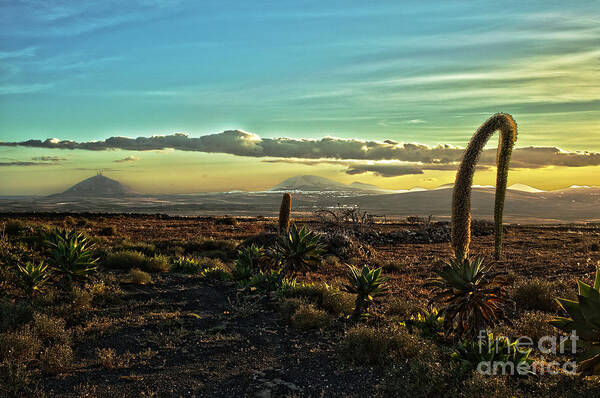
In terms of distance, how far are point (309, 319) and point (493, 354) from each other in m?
3.51

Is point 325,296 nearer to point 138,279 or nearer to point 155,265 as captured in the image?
point 138,279

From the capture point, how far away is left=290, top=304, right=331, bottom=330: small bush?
7.59m

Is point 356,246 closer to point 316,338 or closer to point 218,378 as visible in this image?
point 316,338

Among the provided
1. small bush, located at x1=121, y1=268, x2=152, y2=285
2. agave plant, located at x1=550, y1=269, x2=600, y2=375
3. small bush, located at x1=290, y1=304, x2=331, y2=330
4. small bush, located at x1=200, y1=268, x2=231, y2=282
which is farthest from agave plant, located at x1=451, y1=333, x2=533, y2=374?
small bush, located at x1=121, y1=268, x2=152, y2=285

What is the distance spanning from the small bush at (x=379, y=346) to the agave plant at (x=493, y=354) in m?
0.59

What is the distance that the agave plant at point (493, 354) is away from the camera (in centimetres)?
506

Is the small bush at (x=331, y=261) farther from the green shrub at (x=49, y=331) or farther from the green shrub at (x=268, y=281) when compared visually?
the green shrub at (x=49, y=331)

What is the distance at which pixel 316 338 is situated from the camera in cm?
718

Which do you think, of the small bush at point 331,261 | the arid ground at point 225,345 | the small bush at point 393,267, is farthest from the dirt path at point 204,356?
the small bush at point 393,267

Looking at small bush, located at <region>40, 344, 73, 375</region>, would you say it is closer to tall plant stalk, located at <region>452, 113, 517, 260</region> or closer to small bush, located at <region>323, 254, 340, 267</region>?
tall plant stalk, located at <region>452, 113, 517, 260</region>

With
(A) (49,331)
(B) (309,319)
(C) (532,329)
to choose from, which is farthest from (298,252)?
(A) (49,331)

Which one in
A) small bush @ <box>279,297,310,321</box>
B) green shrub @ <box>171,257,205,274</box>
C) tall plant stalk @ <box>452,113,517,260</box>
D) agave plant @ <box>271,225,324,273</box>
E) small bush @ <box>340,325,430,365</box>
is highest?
tall plant stalk @ <box>452,113,517,260</box>

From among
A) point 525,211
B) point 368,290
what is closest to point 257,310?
point 368,290

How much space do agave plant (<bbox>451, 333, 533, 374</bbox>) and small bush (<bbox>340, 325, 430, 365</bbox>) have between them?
0.59 m
